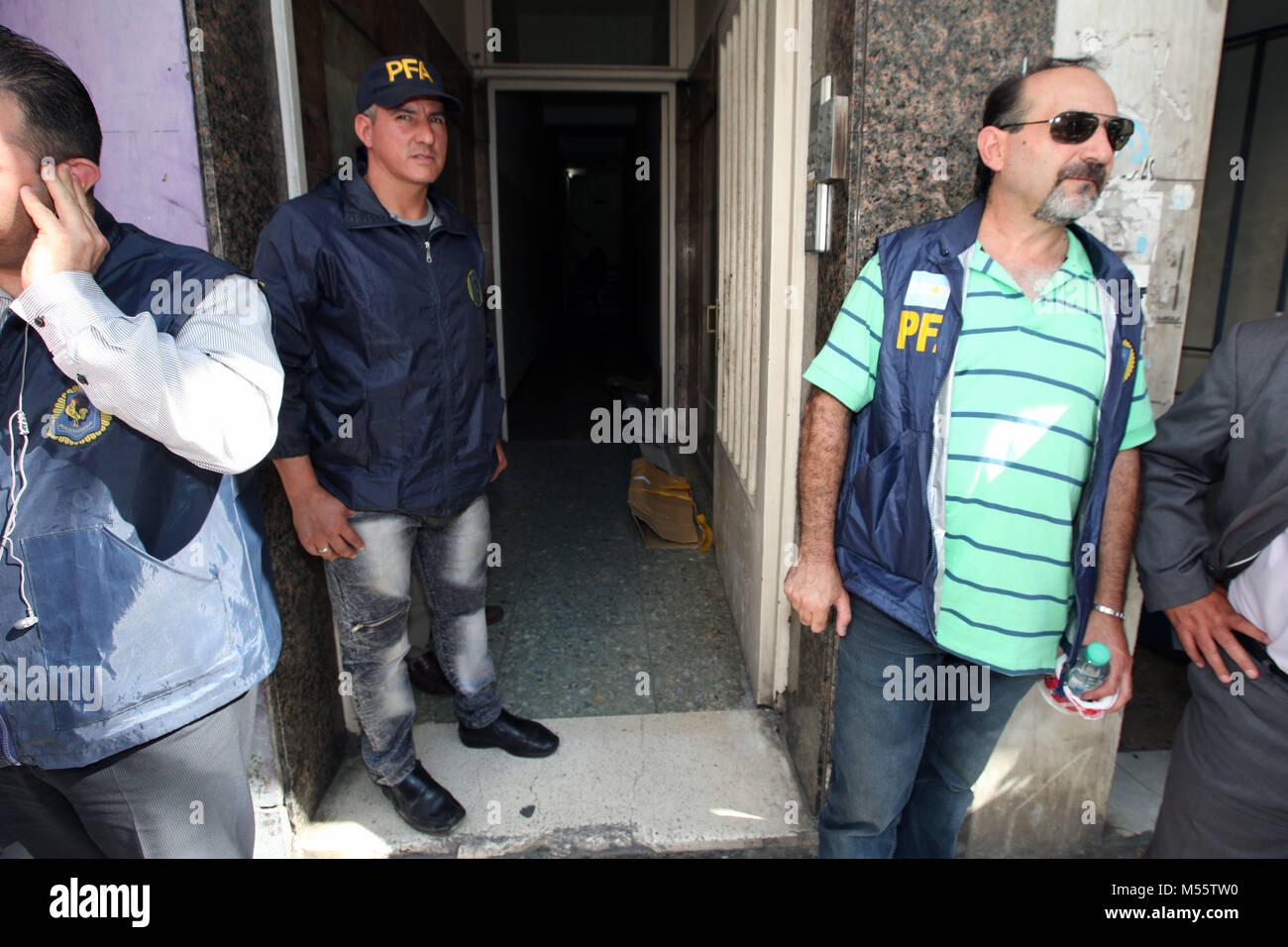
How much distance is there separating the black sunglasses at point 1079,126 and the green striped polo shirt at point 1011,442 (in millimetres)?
259

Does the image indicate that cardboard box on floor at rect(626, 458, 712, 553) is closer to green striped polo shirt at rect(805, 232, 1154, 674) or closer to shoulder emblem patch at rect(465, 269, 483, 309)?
shoulder emblem patch at rect(465, 269, 483, 309)

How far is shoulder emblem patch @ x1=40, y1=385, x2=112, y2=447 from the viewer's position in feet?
4.22

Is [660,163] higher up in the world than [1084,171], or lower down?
higher up

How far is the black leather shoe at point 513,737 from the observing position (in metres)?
2.81

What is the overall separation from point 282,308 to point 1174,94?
Result: 8.09 feet

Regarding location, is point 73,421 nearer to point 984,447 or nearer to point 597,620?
point 984,447

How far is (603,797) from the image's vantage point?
261 centimetres

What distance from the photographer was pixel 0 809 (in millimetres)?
1426

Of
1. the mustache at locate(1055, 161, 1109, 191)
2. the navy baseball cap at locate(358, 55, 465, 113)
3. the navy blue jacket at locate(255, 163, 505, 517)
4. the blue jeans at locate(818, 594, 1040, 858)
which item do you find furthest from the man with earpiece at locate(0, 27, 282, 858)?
the mustache at locate(1055, 161, 1109, 191)

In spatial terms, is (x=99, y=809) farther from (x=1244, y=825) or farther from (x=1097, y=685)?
(x=1244, y=825)

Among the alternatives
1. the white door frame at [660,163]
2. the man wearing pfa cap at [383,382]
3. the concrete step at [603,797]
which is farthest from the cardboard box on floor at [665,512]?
the man wearing pfa cap at [383,382]

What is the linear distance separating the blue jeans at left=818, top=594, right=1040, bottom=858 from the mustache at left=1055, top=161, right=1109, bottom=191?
1.02 meters

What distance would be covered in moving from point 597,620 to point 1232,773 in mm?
2575

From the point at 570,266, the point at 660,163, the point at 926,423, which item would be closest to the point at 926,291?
the point at 926,423
